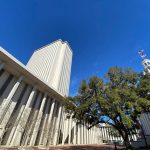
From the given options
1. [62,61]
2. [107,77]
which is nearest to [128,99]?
[107,77]

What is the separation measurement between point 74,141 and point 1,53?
29.6 metres

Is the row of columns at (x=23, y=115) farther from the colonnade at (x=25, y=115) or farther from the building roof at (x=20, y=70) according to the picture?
the building roof at (x=20, y=70)

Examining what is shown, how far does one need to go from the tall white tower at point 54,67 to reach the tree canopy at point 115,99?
24368 millimetres

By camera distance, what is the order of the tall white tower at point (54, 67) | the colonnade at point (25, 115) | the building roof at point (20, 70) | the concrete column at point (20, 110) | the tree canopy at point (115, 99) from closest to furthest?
the tree canopy at point (115, 99), the colonnade at point (25, 115), the concrete column at point (20, 110), the building roof at point (20, 70), the tall white tower at point (54, 67)

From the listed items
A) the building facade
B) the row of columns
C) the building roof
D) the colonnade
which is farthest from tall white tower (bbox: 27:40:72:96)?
the row of columns

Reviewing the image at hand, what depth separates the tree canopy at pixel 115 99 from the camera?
15.8 meters

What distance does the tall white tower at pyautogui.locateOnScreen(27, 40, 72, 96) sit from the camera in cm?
4641

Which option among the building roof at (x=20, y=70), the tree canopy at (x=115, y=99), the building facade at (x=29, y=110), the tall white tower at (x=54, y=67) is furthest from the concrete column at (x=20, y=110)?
the tall white tower at (x=54, y=67)

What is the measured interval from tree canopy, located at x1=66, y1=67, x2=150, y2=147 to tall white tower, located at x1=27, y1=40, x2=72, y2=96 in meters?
24.4

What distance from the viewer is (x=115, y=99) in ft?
51.2

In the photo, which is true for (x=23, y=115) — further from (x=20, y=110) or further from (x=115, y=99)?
(x=115, y=99)

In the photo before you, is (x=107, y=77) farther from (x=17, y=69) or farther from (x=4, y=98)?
(x=4, y=98)

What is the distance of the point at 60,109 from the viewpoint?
32.4 meters

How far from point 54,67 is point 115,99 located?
3776 centimetres
